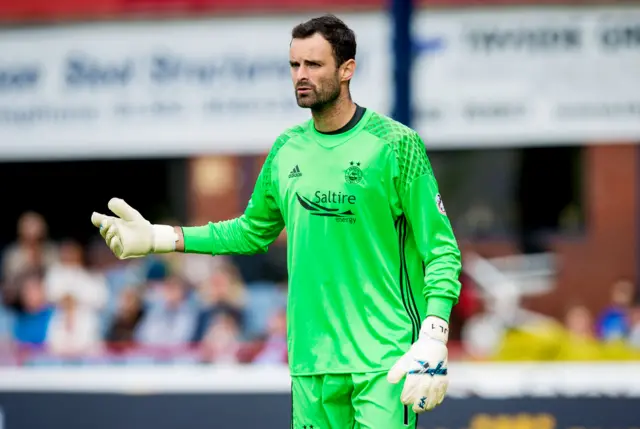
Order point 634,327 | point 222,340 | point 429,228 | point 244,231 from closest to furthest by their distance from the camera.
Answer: point 429,228
point 244,231
point 222,340
point 634,327

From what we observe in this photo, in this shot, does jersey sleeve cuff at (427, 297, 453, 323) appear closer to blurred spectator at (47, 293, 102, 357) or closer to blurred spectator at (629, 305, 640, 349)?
blurred spectator at (629, 305, 640, 349)

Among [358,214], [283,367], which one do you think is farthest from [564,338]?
[358,214]

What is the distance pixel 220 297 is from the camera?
25.2 ft

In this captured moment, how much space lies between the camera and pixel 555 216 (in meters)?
11.2

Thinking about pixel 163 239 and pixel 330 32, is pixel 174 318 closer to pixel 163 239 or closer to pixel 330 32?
pixel 163 239

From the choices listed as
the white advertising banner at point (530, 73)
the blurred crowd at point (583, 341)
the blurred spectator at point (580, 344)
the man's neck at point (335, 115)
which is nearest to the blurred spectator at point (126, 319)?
the white advertising banner at point (530, 73)

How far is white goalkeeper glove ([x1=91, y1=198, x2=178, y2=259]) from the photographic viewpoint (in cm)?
386

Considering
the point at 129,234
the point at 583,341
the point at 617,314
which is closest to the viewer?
the point at 129,234

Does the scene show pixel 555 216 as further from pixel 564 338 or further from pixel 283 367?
pixel 283 367

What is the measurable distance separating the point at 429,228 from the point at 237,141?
4.57m

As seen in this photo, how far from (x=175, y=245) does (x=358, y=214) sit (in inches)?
27.8

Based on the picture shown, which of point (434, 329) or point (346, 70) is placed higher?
point (346, 70)

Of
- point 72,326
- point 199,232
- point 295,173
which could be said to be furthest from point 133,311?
point 295,173

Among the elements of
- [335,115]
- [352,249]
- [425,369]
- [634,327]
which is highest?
[335,115]
